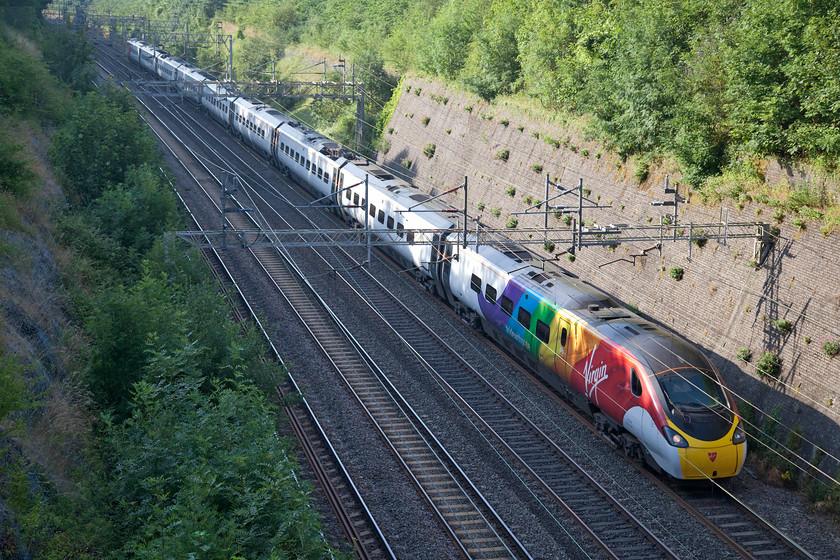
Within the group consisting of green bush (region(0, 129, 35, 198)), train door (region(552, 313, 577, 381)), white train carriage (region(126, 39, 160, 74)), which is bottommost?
train door (region(552, 313, 577, 381))

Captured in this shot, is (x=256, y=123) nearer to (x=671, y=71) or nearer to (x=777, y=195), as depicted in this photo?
(x=671, y=71)

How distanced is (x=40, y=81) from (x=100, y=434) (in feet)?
74.6

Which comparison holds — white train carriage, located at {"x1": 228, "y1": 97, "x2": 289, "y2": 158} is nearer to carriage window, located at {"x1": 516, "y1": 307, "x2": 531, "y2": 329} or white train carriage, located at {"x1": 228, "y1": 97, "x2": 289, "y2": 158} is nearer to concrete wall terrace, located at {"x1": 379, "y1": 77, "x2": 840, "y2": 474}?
concrete wall terrace, located at {"x1": 379, "y1": 77, "x2": 840, "y2": 474}

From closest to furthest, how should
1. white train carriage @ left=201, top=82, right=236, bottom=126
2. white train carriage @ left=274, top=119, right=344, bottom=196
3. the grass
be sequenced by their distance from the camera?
the grass → white train carriage @ left=274, top=119, right=344, bottom=196 → white train carriage @ left=201, top=82, right=236, bottom=126

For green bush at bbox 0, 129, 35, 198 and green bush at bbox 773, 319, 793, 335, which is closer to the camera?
green bush at bbox 0, 129, 35, 198

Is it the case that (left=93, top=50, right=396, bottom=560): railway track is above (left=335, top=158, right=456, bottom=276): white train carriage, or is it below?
below

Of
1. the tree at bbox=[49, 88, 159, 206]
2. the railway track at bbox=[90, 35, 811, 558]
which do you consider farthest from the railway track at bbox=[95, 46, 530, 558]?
the tree at bbox=[49, 88, 159, 206]

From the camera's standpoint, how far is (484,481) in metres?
15.5

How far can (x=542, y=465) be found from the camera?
1630 cm

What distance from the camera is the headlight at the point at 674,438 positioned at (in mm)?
14820

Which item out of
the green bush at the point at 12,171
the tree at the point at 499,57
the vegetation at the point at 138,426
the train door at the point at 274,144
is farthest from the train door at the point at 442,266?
the train door at the point at 274,144

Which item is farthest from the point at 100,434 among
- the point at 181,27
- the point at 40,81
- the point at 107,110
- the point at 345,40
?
the point at 181,27

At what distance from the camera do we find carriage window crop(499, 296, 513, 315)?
20.2 metres

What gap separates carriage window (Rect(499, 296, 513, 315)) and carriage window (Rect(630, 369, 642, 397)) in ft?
16.3
